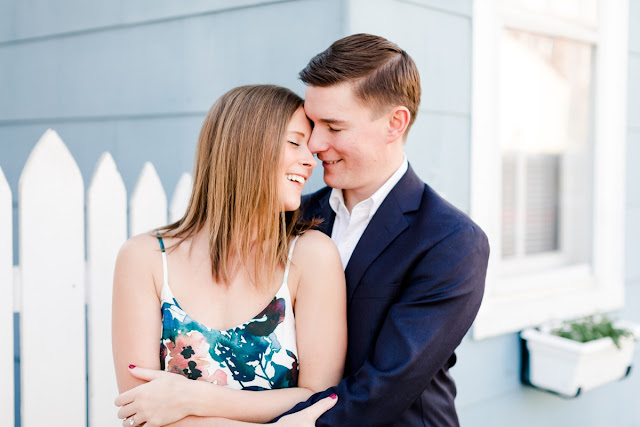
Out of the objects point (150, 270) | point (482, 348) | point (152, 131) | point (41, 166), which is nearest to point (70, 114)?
point (152, 131)

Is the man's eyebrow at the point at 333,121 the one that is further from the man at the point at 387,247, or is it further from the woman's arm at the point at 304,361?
the woman's arm at the point at 304,361

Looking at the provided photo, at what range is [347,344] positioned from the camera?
6.22 feet

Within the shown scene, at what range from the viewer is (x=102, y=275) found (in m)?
2.37

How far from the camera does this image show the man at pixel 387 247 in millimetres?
1756

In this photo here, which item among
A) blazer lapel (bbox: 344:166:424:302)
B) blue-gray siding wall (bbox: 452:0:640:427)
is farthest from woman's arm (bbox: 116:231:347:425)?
blue-gray siding wall (bbox: 452:0:640:427)

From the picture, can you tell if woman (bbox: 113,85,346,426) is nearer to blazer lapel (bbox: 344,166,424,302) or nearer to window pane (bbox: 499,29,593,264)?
blazer lapel (bbox: 344,166,424,302)

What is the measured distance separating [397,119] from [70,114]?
2.22 meters

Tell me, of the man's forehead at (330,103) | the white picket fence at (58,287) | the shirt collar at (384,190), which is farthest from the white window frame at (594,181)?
the white picket fence at (58,287)

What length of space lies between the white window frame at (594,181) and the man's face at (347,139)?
1.01m

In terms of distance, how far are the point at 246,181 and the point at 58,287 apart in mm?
865

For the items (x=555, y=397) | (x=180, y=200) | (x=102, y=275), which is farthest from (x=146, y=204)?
(x=555, y=397)

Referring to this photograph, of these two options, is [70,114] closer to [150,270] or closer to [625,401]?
[150,270]

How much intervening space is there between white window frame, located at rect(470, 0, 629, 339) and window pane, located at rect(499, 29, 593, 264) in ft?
0.25

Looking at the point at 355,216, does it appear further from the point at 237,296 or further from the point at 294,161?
the point at 237,296
